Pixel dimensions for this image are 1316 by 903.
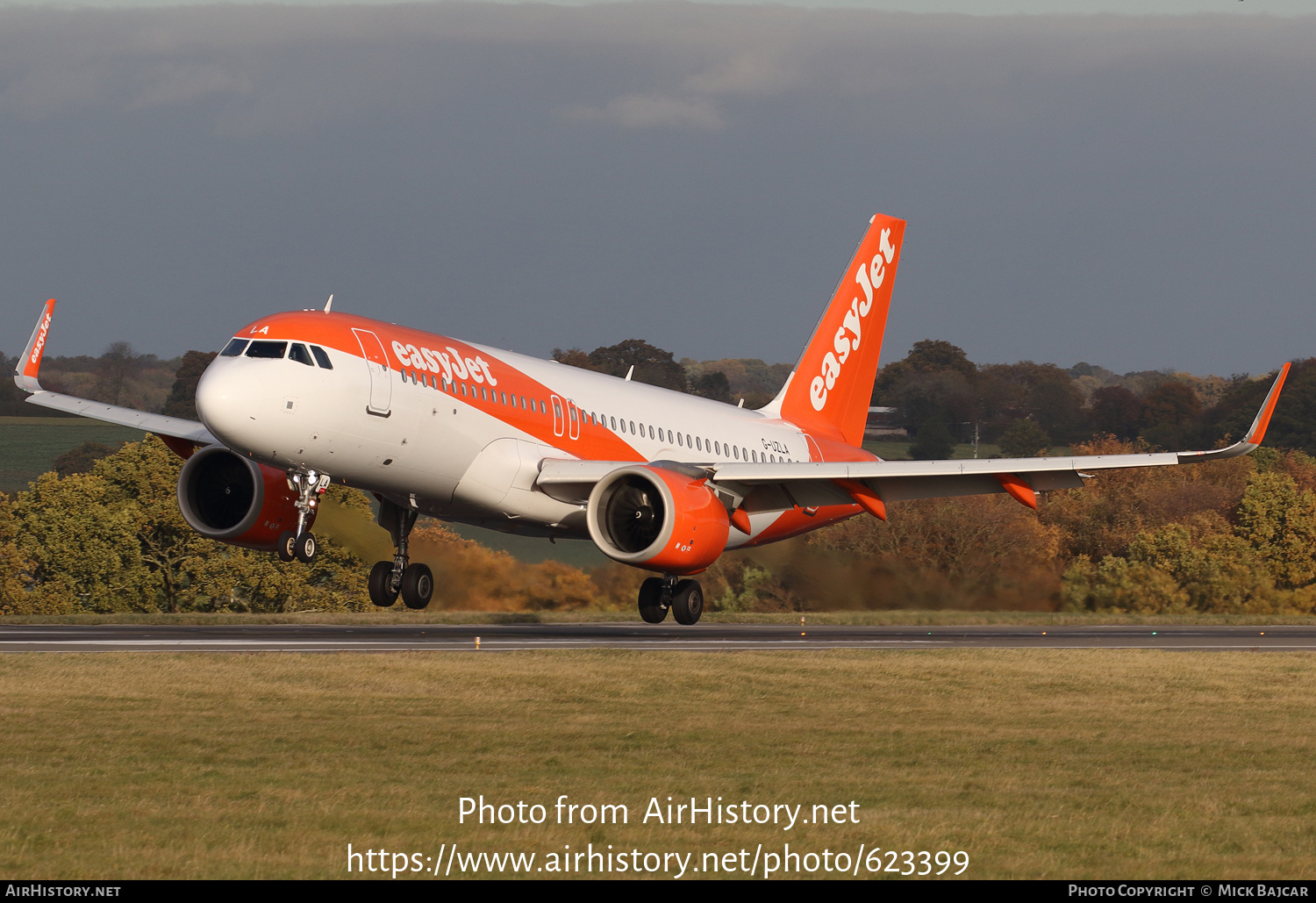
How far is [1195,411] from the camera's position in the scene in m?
114

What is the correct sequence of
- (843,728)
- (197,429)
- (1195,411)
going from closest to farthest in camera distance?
(843,728) < (197,429) < (1195,411)

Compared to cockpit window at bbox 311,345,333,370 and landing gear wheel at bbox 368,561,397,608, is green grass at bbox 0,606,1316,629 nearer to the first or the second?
landing gear wheel at bbox 368,561,397,608

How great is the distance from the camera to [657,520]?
30.9m

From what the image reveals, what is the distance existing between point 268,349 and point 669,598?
42.1 ft

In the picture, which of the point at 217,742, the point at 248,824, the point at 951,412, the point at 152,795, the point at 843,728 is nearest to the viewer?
the point at 248,824

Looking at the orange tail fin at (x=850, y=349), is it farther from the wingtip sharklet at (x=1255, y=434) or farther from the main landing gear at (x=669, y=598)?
the wingtip sharklet at (x=1255, y=434)

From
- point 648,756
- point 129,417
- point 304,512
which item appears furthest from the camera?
point 129,417

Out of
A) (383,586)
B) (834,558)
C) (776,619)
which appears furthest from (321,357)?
(776,619)

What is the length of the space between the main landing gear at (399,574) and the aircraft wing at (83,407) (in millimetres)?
3985

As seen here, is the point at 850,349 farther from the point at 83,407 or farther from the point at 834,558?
the point at 83,407

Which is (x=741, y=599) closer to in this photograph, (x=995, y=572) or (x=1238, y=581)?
(x=995, y=572)

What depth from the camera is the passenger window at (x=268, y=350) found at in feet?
87.0

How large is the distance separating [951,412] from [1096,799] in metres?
91.1

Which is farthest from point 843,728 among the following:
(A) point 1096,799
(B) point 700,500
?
(B) point 700,500
